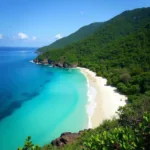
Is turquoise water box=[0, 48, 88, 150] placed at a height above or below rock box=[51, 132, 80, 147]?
below

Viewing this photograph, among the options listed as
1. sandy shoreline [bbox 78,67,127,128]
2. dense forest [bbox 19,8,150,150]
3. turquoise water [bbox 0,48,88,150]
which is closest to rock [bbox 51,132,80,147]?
dense forest [bbox 19,8,150,150]

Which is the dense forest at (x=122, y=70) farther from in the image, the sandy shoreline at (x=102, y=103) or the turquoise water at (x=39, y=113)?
the turquoise water at (x=39, y=113)

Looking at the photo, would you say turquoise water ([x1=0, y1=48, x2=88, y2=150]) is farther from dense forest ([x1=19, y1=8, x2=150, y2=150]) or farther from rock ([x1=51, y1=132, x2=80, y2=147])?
dense forest ([x1=19, y1=8, x2=150, y2=150])

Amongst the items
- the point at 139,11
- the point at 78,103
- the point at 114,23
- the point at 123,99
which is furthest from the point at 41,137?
the point at 139,11

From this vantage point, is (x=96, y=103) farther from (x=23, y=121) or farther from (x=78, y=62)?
(x=78, y=62)

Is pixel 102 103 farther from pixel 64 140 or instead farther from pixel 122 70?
pixel 122 70

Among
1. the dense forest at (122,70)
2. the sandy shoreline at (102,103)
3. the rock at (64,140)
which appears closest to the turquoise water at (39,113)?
the sandy shoreline at (102,103)

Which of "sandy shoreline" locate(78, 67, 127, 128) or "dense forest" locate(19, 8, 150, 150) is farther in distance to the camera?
"sandy shoreline" locate(78, 67, 127, 128)
